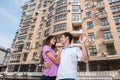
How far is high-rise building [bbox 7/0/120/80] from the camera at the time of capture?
22.7 metres

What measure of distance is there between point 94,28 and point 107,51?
210 inches

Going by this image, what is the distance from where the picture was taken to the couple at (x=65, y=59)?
3432mm

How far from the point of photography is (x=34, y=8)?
41500 millimetres

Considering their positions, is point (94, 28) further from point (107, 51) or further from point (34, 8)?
point (34, 8)

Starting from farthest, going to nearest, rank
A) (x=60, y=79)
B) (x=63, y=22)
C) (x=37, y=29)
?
(x=37, y=29), (x=63, y=22), (x=60, y=79)

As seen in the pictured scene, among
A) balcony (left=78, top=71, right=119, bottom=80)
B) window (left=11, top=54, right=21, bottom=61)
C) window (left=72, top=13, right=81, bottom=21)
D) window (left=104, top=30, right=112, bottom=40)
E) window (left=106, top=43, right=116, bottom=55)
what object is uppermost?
window (left=72, top=13, right=81, bottom=21)

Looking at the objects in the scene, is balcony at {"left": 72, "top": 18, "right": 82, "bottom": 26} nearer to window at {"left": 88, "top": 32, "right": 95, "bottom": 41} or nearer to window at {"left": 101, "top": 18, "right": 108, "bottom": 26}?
window at {"left": 88, "top": 32, "right": 95, "bottom": 41}

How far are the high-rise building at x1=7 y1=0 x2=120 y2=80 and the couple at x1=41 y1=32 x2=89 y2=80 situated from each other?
699 inches

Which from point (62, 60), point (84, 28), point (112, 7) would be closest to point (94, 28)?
point (84, 28)

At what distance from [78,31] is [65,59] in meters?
24.7

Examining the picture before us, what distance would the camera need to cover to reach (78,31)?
2805 cm

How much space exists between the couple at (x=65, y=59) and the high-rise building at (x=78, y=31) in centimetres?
1775

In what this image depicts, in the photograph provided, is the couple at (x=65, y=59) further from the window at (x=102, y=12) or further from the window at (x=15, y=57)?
the window at (x=15, y=57)

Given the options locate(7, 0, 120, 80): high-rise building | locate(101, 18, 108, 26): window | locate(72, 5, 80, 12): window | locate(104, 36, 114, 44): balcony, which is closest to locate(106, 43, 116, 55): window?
locate(7, 0, 120, 80): high-rise building
